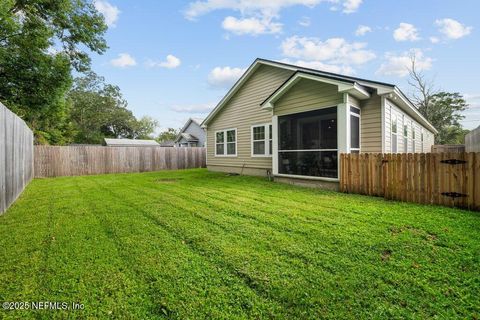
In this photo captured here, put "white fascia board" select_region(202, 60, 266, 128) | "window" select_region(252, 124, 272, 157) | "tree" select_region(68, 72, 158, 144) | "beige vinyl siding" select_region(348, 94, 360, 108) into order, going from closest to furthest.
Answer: "beige vinyl siding" select_region(348, 94, 360, 108), "window" select_region(252, 124, 272, 157), "white fascia board" select_region(202, 60, 266, 128), "tree" select_region(68, 72, 158, 144)

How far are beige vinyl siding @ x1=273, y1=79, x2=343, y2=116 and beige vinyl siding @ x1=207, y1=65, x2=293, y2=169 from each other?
5.61ft

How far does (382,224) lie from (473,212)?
230 centimetres

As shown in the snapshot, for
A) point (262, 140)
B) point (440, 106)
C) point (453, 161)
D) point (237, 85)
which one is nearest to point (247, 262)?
point (453, 161)

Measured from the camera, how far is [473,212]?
4711 millimetres

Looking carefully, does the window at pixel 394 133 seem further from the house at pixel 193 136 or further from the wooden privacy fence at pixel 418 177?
the house at pixel 193 136

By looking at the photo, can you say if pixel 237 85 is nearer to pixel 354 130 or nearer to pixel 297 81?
pixel 297 81

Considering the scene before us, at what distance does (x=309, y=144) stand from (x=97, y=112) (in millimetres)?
42012

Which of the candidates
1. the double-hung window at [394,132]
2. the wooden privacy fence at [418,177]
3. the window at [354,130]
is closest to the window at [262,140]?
the window at [354,130]

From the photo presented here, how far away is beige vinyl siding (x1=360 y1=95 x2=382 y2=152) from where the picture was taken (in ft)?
24.5

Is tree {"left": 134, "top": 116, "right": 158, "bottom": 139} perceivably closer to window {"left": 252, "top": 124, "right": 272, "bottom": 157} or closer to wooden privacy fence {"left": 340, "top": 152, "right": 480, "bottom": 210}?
window {"left": 252, "top": 124, "right": 272, "bottom": 157}

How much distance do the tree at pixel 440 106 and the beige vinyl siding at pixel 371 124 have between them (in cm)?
2247

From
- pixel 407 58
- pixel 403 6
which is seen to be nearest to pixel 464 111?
pixel 407 58

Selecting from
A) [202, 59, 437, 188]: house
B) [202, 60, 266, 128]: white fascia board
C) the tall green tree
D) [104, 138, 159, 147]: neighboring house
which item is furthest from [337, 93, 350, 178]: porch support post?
[104, 138, 159, 147]: neighboring house

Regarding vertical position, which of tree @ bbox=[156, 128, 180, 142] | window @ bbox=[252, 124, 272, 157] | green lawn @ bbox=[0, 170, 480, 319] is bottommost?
green lawn @ bbox=[0, 170, 480, 319]
